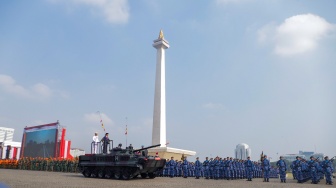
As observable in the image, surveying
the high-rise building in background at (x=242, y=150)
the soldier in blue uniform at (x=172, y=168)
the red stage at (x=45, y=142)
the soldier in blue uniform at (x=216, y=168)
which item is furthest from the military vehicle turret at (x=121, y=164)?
the high-rise building in background at (x=242, y=150)

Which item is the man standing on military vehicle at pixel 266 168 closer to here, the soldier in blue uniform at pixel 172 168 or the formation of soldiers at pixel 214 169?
the formation of soldiers at pixel 214 169

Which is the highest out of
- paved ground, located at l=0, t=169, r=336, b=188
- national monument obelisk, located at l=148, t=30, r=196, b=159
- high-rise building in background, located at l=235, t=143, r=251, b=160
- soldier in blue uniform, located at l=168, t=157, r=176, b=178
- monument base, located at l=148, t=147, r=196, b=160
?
national monument obelisk, located at l=148, t=30, r=196, b=159

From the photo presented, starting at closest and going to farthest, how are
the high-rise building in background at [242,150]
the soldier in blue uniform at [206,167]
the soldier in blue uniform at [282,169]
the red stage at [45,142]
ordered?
1. the soldier in blue uniform at [282,169]
2. the soldier in blue uniform at [206,167]
3. the red stage at [45,142]
4. the high-rise building in background at [242,150]

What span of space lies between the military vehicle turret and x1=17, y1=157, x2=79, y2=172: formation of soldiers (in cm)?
853

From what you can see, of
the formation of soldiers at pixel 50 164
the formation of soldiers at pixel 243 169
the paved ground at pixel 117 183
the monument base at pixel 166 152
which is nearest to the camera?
the paved ground at pixel 117 183

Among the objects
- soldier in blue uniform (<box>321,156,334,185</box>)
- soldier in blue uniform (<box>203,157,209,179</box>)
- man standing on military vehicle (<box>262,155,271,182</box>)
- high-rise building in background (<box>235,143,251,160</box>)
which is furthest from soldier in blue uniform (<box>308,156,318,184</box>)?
high-rise building in background (<box>235,143,251,160</box>)

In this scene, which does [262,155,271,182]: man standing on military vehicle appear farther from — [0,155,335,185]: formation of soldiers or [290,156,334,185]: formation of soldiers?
[290,156,334,185]: formation of soldiers

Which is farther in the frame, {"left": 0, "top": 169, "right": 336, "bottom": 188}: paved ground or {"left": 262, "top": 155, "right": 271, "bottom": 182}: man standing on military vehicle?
{"left": 262, "top": 155, "right": 271, "bottom": 182}: man standing on military vehicle

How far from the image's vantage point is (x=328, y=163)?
46.2ft

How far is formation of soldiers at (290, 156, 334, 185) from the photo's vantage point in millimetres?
14000

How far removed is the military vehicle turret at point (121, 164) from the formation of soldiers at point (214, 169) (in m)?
1.74

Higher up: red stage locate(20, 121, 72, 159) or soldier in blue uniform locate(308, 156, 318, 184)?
red stage locate(20, 121, 72, 159)

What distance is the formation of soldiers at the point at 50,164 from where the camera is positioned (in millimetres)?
24328

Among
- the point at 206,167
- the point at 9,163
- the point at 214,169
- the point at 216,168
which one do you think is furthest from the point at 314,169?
the point at 9,163
